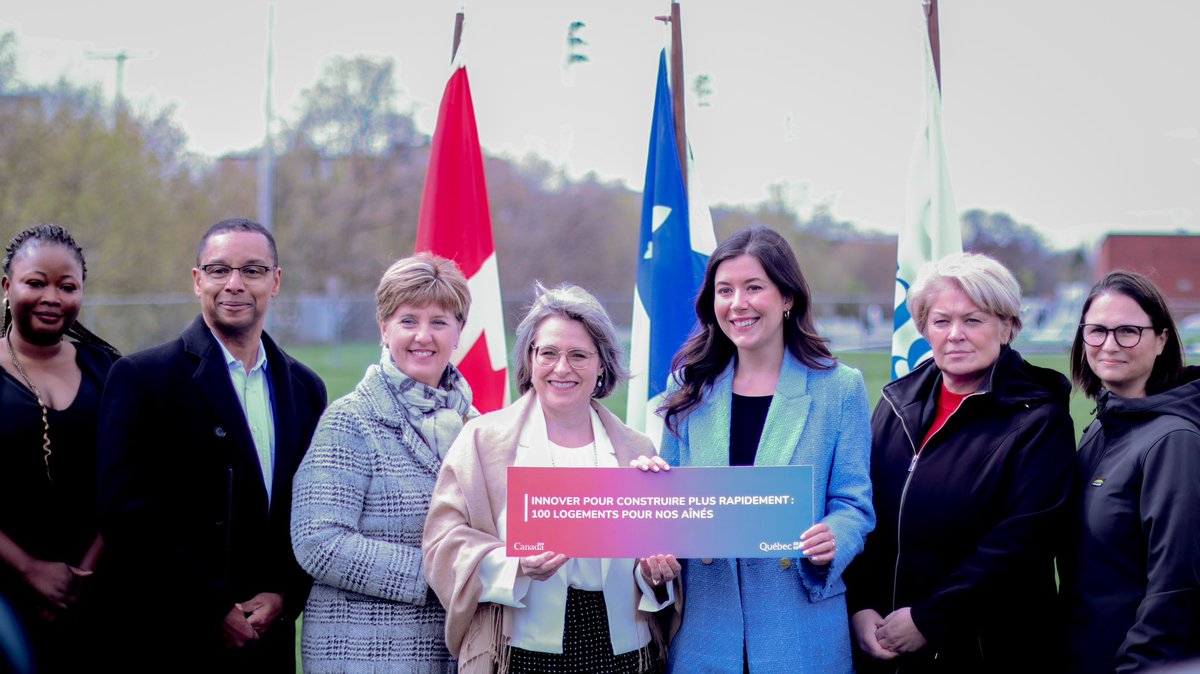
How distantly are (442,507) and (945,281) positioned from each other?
6.53 ft

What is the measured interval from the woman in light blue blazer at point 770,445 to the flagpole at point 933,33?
2.84 m

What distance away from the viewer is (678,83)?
232 inches

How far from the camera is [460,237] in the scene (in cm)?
593

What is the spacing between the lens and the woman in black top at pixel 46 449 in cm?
392

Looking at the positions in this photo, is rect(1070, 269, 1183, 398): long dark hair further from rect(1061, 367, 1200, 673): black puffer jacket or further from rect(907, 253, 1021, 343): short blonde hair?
rect(907, 253, 1021, 343): short blonde hair

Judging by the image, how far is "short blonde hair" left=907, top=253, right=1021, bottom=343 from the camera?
12.1 ft

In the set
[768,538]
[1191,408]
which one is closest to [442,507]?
[768,538]

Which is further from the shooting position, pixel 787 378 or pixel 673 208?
pixel 673 208

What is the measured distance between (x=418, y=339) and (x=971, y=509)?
6.69 ft

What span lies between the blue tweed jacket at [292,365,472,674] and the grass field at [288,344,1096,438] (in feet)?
62.6

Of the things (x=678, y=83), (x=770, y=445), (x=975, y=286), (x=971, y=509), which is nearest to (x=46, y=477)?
(x=770, y=445)

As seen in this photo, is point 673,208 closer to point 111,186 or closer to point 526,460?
point 526,460

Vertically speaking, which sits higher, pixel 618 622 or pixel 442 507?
pixel 442 507

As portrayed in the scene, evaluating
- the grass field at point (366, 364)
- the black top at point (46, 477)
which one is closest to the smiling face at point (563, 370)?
the black top at point (46, 477)
